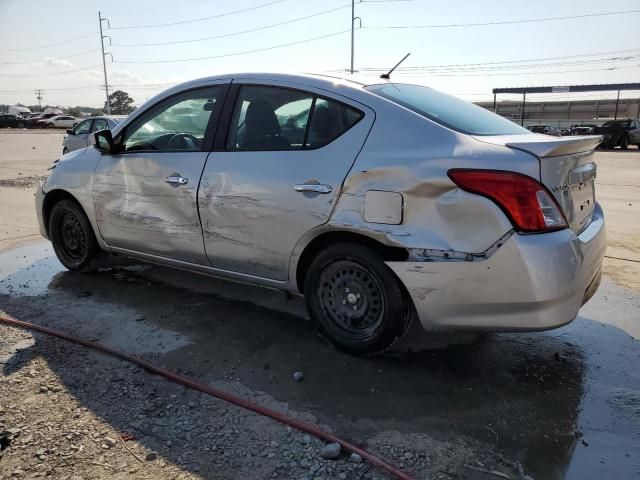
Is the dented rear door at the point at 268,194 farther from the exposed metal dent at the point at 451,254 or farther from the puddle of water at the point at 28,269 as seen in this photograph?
the puddle of water at the point at 28,269

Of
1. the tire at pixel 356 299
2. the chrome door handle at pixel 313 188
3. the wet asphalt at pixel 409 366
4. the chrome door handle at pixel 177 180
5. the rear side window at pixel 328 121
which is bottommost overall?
the wet asphalt at pixel 409 366

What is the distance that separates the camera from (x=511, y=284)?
271 cm

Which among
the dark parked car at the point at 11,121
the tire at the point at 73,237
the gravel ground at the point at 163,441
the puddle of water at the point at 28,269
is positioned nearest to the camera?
the gravel ground at the point at 163,441

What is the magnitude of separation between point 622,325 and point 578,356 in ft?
2.49

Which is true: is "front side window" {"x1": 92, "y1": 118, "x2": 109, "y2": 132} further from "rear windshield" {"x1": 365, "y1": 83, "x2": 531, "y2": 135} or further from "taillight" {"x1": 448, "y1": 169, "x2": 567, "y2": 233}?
"taillight" {"x1": 448, "y1": 169, "x2": 567, "y2": 233}

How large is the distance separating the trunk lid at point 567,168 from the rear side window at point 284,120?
0.90m

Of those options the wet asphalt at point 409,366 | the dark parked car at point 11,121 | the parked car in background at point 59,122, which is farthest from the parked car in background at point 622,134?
the dark parked car at point 11,121

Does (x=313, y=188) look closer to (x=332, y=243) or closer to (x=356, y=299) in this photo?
(x=332, y=243)

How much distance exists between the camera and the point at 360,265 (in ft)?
10.6

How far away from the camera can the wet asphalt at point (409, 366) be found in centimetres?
263

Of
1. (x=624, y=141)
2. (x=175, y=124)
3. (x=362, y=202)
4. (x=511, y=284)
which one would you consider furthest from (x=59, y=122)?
(x=511, y=284)

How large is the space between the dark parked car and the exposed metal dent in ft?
193

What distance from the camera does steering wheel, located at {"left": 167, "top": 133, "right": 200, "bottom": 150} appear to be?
3939 millimetres

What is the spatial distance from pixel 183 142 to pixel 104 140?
0.85 meters
